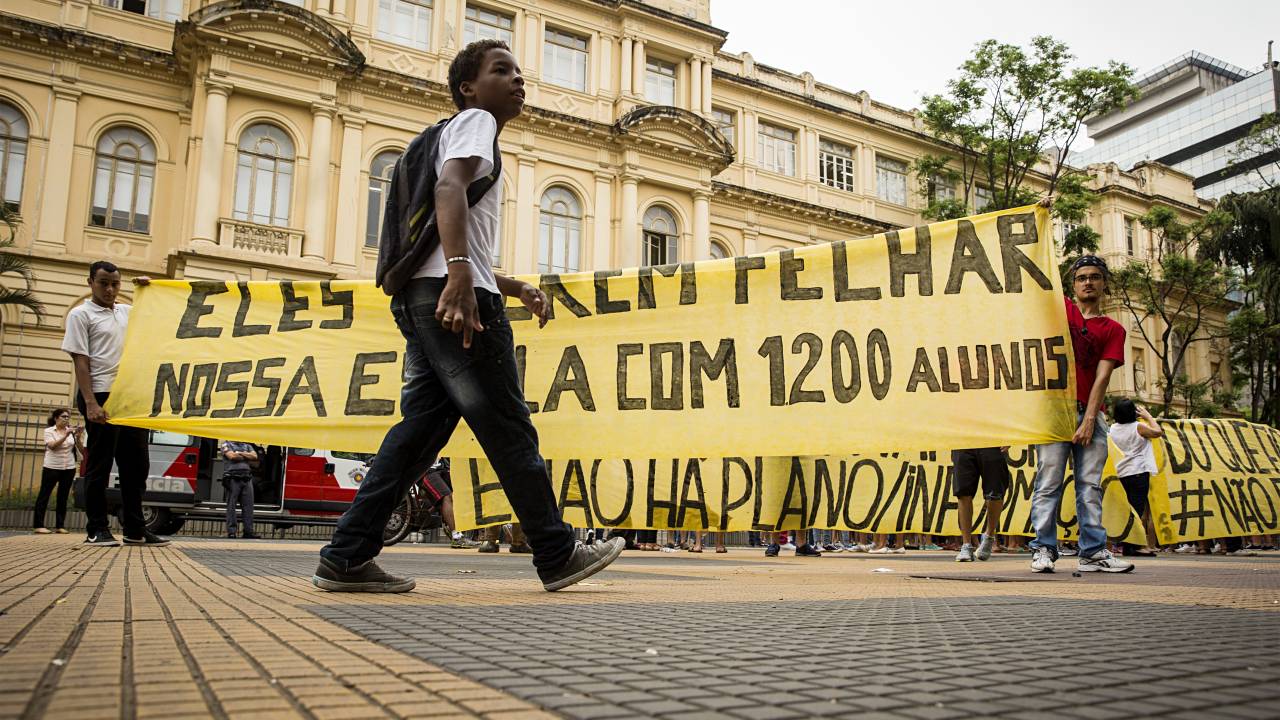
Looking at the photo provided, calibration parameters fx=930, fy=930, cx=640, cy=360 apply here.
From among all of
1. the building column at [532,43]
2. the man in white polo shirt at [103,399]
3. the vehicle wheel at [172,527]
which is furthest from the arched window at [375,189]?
the man in white polo shirt at [103,399]

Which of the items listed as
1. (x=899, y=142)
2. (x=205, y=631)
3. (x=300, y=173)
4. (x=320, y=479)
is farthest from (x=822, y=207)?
(x=205, y=631)

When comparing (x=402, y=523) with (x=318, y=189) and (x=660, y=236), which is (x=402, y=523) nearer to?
(x=318, y=189)

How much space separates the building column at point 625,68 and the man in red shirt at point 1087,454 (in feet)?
73.7

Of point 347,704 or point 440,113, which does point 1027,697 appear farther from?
point 440,113

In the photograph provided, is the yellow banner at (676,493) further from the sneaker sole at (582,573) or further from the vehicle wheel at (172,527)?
the vehicle wheel at (172,527)

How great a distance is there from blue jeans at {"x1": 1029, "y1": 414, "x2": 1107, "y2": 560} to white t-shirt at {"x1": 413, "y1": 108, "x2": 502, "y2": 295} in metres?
3.91

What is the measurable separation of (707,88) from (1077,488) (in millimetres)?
24443

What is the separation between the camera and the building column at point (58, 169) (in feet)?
68.0

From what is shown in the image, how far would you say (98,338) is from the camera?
6332 millimetres

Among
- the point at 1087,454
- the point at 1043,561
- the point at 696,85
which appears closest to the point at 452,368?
the point at 1043,561

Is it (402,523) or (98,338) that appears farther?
(402,523)

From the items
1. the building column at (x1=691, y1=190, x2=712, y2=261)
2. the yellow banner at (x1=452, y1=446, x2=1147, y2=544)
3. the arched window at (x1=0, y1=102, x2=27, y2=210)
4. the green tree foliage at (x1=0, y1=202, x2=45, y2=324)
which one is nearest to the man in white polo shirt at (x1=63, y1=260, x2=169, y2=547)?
the yellow banner at (x1=452, y1=446, x2=1147, y2=544)

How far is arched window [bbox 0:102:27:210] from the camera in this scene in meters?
20.6

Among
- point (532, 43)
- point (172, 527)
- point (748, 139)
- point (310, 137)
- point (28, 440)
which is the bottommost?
point (172, 527)
